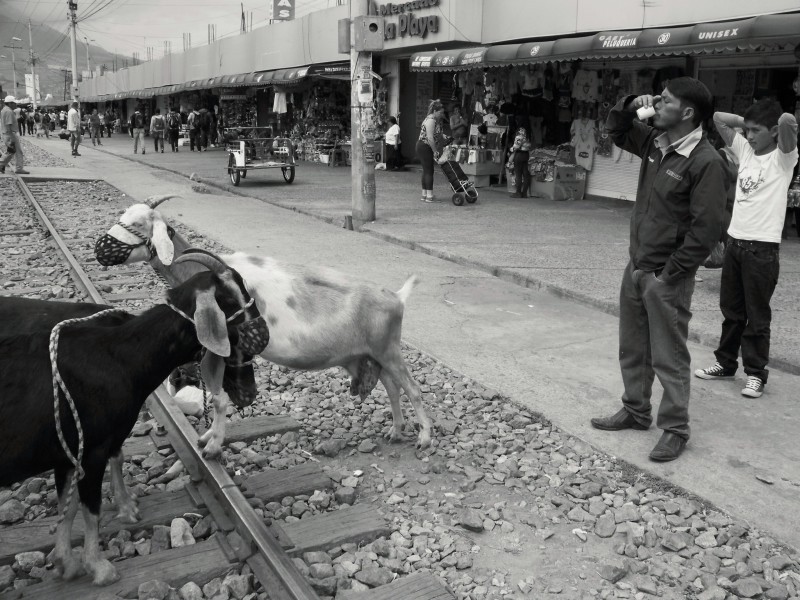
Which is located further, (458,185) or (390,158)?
(390,158)

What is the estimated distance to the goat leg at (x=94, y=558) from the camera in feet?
10.6

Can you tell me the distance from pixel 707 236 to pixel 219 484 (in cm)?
286

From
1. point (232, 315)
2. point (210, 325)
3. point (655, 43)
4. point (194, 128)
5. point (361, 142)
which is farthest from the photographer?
point (194, 128)

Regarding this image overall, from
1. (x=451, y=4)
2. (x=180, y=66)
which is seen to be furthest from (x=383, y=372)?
(x=180, y=66)

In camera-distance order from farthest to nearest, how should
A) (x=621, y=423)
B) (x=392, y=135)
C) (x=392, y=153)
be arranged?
(x=392, y=153) → (x=392, y=135) → (x=621, y=423)

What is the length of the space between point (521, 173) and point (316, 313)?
540 inches

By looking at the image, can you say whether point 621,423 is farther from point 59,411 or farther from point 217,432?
point 59,411

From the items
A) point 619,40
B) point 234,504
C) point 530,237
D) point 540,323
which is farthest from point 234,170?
point 234,504

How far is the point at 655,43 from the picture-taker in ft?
40.7

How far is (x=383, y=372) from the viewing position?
15.3 ft

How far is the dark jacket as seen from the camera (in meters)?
4.16

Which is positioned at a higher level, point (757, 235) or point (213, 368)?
point (757, 235)

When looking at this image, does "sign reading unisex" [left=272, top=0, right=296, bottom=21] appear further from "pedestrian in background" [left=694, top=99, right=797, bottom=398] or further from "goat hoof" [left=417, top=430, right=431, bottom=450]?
"goat hoof" [left=417, top=430, right=431, bottom=450]

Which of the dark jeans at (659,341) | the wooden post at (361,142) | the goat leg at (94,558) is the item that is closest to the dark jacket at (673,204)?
the dark jeans at (659,341)
